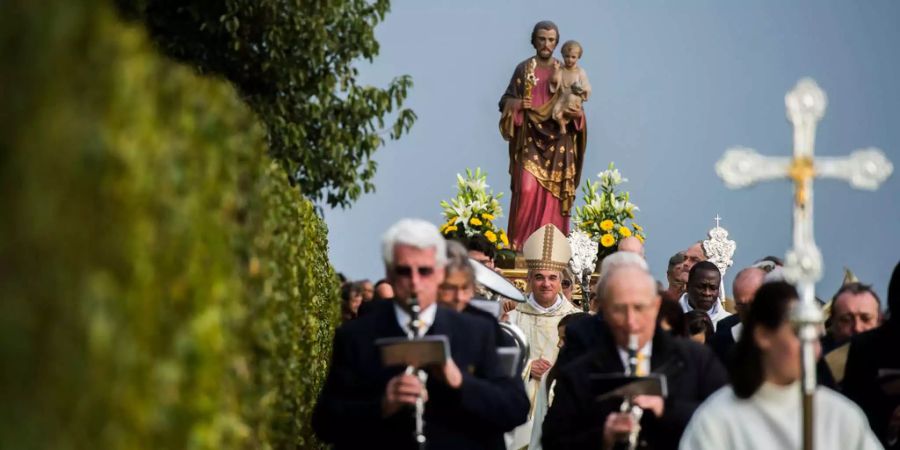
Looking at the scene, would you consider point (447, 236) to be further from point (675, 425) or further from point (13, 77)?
point (13, 77)

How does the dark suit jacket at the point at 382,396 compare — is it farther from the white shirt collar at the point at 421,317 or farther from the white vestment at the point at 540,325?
the white vestment at the point at 540,325

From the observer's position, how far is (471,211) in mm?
23031

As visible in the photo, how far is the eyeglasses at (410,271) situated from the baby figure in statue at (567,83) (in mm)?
18768

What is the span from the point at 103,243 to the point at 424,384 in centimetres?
376

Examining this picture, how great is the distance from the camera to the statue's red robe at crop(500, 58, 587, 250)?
27.1m

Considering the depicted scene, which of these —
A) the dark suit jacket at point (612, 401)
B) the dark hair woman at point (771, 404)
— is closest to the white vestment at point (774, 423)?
the dark hair woman at point (771, 404)

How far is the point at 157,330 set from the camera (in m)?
4.89

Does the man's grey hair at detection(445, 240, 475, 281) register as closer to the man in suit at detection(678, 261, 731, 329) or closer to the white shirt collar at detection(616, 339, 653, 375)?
the white shirt collar at detection(616, 339, 653, 375)

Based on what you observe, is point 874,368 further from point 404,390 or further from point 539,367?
point 539,367

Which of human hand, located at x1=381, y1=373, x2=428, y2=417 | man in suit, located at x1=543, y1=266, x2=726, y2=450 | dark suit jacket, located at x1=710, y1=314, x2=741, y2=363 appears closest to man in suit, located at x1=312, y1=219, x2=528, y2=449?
human hand, located at x1=381, y1=373, x2=428, y2=417

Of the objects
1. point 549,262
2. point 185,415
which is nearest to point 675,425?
point 185,415

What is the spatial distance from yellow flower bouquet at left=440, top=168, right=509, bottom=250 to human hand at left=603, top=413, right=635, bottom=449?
1458 cm

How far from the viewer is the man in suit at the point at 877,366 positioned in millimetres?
9375

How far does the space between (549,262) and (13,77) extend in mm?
12722
